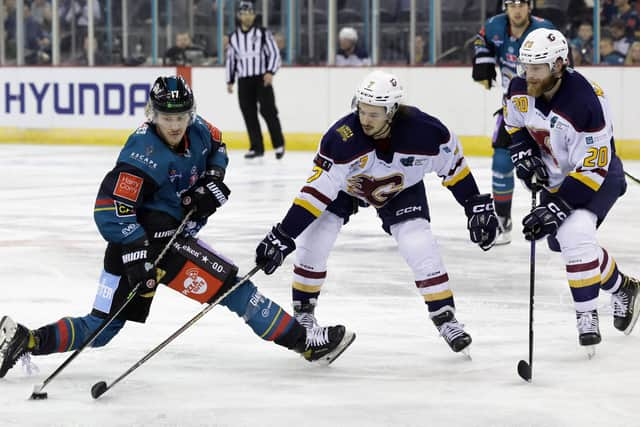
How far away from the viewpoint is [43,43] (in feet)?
48.9

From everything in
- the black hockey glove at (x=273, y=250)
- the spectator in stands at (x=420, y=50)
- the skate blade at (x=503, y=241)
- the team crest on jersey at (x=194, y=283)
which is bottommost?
the skate blade at (x=503, y=241)

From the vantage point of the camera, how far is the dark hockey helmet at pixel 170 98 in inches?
143

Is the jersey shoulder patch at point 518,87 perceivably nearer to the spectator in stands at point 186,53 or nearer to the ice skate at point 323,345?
the ice skate at point 323,345

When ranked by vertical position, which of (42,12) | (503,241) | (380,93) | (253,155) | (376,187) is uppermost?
(380,93)

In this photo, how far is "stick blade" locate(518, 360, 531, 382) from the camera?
3.70 m

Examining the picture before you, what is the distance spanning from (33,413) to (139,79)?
10807mm

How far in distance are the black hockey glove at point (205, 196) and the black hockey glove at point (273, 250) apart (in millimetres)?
185

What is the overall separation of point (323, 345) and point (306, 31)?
31.8 ft

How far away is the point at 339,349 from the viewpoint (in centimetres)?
398

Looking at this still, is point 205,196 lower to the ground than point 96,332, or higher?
higher

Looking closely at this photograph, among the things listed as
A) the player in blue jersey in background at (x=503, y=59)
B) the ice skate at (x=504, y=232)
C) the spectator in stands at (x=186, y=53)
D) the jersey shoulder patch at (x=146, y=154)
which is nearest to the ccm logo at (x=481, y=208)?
the jersey shoulder patch at (x=146, y=154)

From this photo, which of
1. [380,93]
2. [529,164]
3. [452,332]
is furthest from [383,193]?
[529,164]

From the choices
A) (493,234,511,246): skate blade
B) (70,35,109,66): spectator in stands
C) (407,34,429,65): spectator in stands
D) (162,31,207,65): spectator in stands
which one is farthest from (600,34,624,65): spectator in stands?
(70,35,109,66): spectator in stands

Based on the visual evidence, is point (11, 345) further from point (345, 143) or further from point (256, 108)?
point (256, 108)
